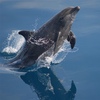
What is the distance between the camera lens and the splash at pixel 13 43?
487 inches

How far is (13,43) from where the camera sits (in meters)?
13.0

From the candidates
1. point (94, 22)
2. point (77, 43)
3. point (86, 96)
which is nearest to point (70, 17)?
point (77, 43)

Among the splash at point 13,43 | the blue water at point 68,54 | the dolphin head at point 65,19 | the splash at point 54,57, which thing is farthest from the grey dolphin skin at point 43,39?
the splash at point 13,43

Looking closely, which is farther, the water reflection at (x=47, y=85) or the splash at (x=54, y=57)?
the splash at (x=54, y=57)

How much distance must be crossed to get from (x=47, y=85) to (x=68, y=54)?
2.17 metres

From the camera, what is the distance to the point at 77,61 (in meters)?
10.8

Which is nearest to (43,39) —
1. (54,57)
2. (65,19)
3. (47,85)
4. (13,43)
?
(54,57)

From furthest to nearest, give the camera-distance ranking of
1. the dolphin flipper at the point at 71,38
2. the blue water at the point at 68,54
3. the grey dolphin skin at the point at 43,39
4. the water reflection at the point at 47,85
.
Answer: the dolphin flipper at the point at 71,38 < the grey dolphin skin at the point at 43,39 < the blue water at the point at 68,54 < the water reflection at the point at 47,85

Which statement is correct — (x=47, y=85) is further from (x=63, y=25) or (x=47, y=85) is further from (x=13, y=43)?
(x=13, y=43)

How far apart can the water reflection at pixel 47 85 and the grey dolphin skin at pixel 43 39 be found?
20.4 inches

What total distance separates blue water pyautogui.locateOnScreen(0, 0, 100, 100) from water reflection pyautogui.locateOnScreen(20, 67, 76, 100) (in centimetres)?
5

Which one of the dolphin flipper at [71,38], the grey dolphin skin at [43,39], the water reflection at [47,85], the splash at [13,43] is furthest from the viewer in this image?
the splash at [13,43]

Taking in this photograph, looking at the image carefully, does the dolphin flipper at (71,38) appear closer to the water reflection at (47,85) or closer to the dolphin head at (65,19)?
the dolphin head at (65,19)

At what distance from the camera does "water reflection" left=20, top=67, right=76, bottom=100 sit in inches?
346
